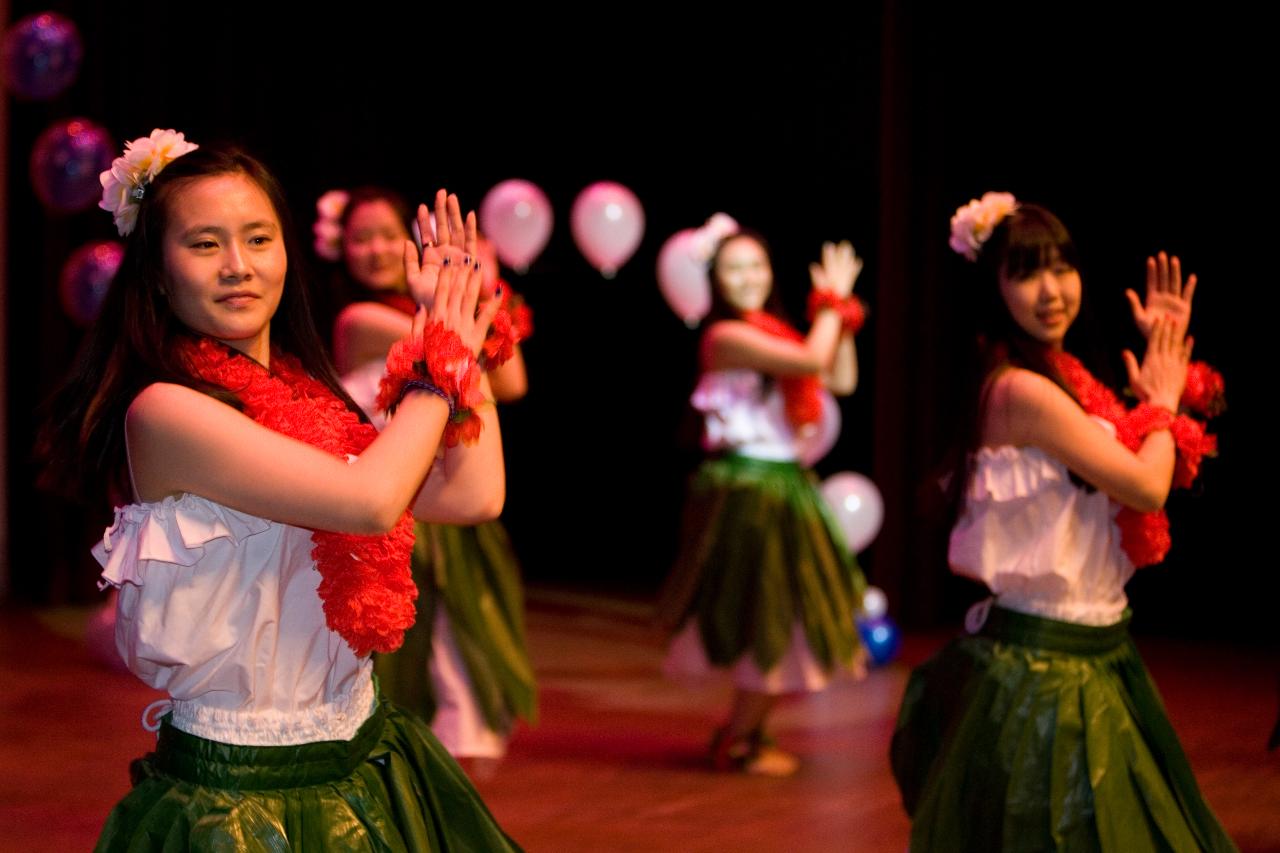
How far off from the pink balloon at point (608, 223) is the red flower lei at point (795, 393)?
1824 mm

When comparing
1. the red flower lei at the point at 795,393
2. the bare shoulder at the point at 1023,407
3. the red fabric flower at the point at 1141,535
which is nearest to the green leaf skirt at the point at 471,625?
the red flower lei at the point at 795,393

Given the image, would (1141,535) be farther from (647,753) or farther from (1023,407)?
(647,753)

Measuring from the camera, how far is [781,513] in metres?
4.16

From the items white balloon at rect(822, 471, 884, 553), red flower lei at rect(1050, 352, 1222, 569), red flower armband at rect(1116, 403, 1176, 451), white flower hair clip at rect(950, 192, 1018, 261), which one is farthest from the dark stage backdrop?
red flower armband at rect(1116, 403, 1176, 451)

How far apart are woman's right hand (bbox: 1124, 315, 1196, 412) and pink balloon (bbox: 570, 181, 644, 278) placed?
3.67 meters

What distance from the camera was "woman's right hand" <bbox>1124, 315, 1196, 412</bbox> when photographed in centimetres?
241

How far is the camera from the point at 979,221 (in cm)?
256

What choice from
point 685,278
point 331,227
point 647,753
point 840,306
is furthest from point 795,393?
point 685,278

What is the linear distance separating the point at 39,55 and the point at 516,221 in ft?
6.01

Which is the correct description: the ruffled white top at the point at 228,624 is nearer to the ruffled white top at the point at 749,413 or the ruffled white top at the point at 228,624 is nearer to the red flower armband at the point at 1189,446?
the red flower armband at the point at 1189,446

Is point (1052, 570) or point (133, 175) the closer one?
point (133, 175)

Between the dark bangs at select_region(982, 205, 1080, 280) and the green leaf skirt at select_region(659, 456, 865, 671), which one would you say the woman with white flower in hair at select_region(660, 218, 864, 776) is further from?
the dark bangs at select_region(982, 205, 1080, 280)

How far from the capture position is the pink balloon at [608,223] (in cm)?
595

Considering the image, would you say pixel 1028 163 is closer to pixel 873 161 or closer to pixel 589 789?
pixel 873 161
